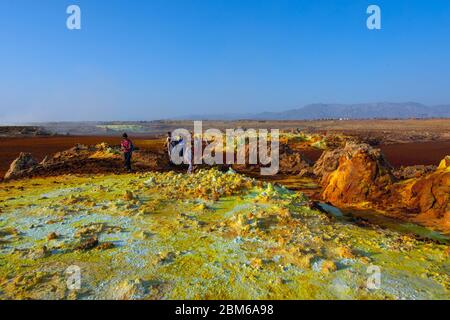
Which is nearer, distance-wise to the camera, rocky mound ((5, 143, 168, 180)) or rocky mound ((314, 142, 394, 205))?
rocky mound ((314, 142, 394, 205))

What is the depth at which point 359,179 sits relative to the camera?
1250 cm

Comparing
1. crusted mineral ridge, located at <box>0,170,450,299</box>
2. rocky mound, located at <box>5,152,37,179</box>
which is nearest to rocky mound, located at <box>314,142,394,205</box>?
crusted mineral ridge, located at <box>0,170,450,299</box>

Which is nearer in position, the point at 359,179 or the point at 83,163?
the point at 359,179

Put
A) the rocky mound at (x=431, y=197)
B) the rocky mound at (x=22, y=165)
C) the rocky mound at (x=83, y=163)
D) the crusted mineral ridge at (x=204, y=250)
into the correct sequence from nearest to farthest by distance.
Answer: the crusted mineral ridge at (x=204, y=250)
the rocky mound at (x=431, y=197)
the rocky mound at (x=83, y=163)
the rocky mound at (x=22, y=165)

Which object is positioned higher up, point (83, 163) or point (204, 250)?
point (83, 163)

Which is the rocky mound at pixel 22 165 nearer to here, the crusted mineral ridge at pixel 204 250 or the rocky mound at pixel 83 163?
the rocky mound at pixel 83 163

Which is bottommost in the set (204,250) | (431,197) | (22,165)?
(431,197)

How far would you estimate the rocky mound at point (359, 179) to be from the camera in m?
12.3

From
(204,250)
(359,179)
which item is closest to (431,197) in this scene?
(359,179)

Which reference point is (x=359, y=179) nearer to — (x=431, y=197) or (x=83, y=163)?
(x=431, y=197)

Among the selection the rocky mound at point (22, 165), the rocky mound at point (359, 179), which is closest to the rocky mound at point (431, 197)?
the rocky mound at point (359, 179)

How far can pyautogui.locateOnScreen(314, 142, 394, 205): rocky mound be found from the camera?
1231 cm

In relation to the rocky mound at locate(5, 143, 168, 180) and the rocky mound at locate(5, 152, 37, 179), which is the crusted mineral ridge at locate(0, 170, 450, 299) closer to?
the rocky mound at locate(5, 143, 168, 180)
